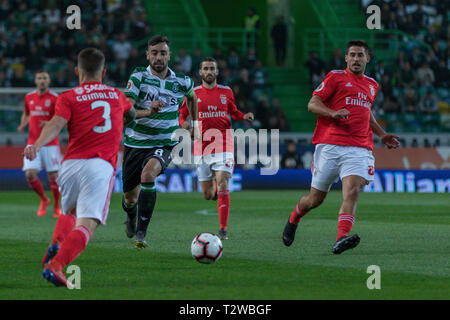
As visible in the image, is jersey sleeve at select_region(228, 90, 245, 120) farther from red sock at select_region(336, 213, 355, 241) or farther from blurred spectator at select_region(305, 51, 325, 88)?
blurred spectator at select_region(305, 51, 325, 88)

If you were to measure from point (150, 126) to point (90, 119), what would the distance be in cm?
312

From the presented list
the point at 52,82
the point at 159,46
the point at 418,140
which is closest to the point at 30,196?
the point at 52,82

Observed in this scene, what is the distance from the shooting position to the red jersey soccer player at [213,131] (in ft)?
38.3

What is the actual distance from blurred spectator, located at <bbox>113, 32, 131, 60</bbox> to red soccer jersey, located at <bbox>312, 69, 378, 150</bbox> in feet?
52.7

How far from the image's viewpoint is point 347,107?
9.48m

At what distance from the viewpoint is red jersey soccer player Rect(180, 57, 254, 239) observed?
459 inches

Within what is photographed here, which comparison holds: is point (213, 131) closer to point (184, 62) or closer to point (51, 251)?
point (51, 251)

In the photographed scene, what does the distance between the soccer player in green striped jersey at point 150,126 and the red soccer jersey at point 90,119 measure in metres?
2.67

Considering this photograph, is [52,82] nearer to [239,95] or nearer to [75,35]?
[75,35]

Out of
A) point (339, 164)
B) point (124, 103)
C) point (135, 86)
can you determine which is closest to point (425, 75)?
point (339, 164)

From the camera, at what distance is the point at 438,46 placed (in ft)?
92.7

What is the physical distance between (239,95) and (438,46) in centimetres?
747

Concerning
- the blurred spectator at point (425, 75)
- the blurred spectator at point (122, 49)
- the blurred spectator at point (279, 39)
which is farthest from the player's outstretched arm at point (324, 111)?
the blurred spectator at point (279, 39)

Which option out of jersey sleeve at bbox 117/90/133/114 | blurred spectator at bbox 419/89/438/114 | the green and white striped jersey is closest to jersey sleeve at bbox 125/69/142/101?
the green and white striped jersey
